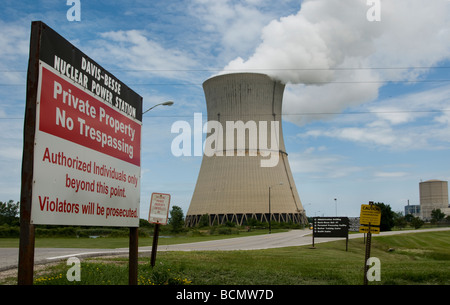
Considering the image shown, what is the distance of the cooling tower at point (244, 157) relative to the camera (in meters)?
47.8

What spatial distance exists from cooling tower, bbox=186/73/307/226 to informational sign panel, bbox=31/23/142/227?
134ft

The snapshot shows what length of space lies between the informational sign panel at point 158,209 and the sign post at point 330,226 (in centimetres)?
1524

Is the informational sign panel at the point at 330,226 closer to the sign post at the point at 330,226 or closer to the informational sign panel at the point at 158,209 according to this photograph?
the sign post at the point at 330,226

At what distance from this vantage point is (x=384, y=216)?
5659 cm

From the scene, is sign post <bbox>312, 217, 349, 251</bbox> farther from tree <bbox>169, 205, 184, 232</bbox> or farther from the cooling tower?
the cooling tower

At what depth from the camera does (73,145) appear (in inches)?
211

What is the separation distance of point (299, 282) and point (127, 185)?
4.36 m

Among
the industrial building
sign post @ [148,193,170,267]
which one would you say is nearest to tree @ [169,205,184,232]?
sign post @ [148,193,170,267]

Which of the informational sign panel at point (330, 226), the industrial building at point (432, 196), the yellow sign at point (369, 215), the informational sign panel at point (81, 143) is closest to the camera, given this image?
the informational sign panel at point (81, 143)

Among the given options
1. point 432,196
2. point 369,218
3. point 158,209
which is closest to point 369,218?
point 369,218

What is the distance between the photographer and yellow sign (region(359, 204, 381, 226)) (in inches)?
334

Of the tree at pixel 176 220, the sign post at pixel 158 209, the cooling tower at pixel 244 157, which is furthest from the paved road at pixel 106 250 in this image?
the cooling tower at pixel 244 157

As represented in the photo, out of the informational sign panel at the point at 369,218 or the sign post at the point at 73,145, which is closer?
the sign post at the point at 73,145

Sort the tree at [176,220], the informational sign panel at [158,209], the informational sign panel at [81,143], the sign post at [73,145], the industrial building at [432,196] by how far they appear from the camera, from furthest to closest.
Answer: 1. the industrial building at [432,196]
2. the tree at [176,220]
3. the informational sign panel at [158,209]
4. the informational sign panel at [81,143]
5. the sign post at [73,145]
